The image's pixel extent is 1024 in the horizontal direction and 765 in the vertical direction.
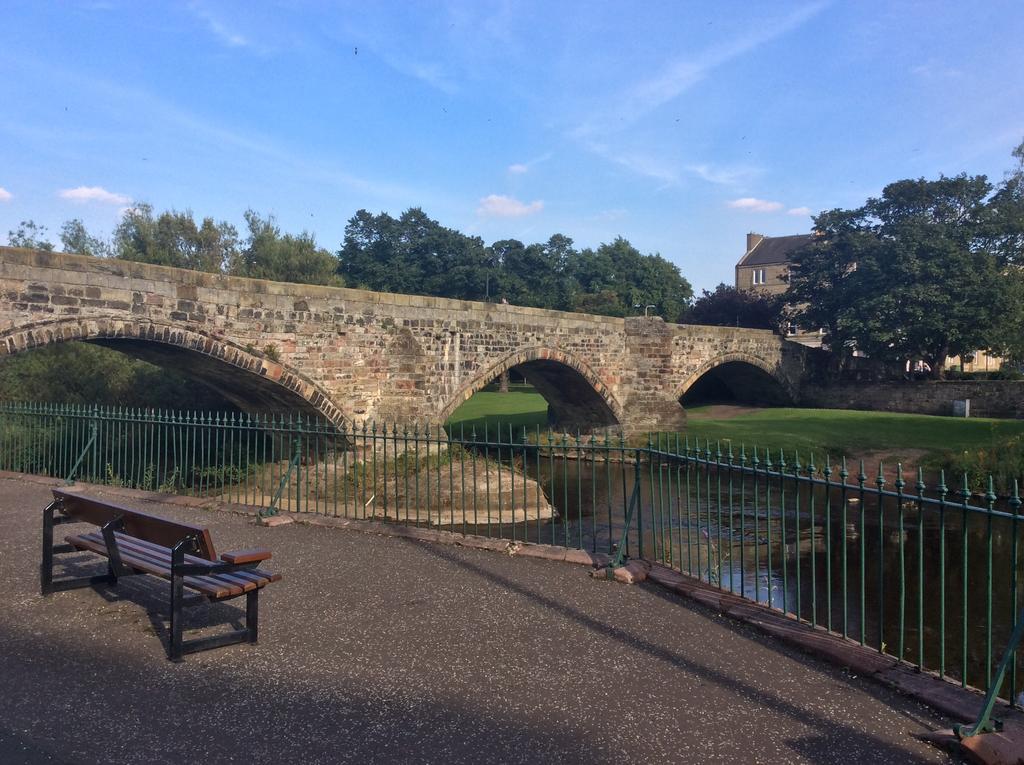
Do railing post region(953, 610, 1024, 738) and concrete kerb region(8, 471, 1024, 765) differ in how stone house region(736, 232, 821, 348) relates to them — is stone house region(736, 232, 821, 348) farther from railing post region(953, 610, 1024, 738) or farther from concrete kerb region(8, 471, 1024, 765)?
railing post region(953, 610, 1024, 738)

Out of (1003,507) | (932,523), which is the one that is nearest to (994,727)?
(932,523)

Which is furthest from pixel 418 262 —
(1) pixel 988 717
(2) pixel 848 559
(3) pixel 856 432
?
(1) pixel 988 717

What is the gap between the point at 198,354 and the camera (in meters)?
12.9

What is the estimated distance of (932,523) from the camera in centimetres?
1332

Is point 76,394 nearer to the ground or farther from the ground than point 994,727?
farther from the ground

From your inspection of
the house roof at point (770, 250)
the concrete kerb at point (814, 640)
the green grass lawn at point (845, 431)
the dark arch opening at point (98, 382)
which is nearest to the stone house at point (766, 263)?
the house roof at point (770, 250)

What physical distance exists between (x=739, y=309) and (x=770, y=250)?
30.9 meters

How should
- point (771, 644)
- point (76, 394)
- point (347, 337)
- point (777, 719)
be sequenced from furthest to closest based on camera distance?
1. point (76, 394)
2. point (347, 337)
3. point (771, 644)
4. point (777, 719)

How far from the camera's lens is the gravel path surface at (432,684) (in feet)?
10.6

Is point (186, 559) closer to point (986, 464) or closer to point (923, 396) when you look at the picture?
point (986, 464)

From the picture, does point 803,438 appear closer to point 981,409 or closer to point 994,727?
point 981,409

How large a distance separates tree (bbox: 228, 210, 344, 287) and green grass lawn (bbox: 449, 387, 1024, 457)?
32.0 feet

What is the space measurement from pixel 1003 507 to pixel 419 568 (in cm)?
1211

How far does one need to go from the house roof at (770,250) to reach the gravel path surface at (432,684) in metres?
63.6
